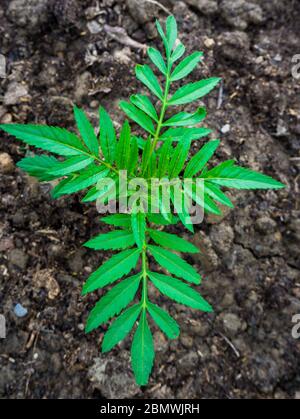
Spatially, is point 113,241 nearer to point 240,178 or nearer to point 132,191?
point 132,191

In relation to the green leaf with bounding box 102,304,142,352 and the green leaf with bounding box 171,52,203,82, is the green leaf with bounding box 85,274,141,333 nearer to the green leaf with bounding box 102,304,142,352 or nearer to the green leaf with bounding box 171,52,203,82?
the green leaf with bounding box 102,304,142,352

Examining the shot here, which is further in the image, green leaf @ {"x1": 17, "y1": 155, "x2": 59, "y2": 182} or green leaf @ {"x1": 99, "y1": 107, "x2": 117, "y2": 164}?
green leaf @ {"x1": 17, "y1": 155, "x2": 59, "y2": 182}

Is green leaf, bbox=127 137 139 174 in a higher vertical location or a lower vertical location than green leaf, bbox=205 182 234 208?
higher

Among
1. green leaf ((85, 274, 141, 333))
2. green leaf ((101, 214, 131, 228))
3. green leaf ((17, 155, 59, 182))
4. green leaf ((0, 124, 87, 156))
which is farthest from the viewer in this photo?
green leaf ((17, 155, 59, 182))

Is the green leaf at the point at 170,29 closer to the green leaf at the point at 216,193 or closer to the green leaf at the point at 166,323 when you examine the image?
the green leaf at the point at 216,193

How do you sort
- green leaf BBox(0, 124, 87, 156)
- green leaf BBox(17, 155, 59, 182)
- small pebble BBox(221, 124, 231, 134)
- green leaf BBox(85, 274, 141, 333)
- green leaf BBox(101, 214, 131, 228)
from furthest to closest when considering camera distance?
small pebble BBox(221, 124, 231, 134) < green leaf BBox(17, 155, 59, 182) < green leaf BBox(101, 214, 131, 228) < green leaf BBox(85, 274, 141, 333) < green leaf BBox(0, 124, 87, 156)

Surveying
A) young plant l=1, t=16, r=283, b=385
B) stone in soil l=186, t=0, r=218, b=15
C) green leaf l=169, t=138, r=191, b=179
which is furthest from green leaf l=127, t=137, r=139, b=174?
stone in soil l=186, t=0, r=218, b=15

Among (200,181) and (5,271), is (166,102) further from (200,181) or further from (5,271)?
(5,271)
